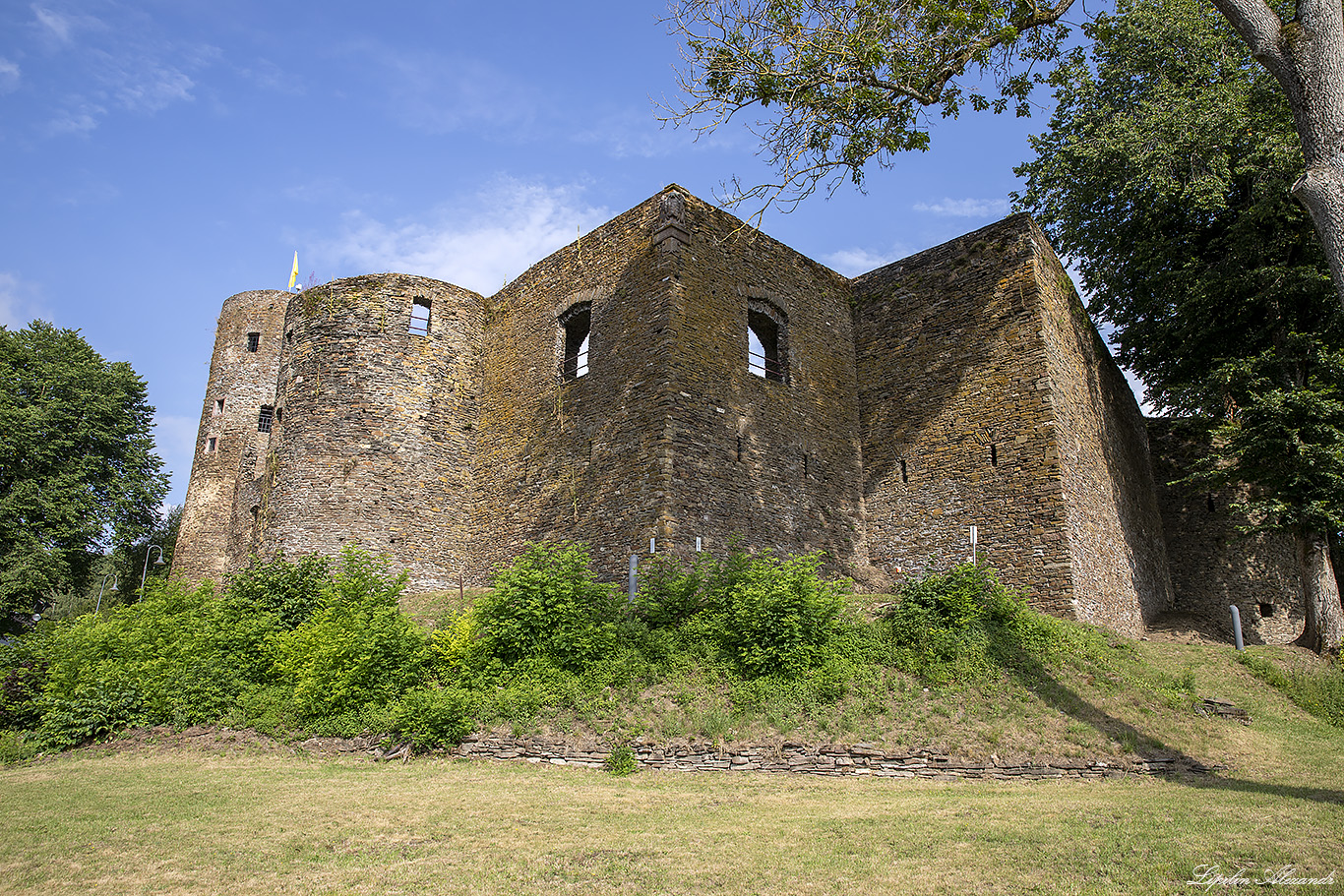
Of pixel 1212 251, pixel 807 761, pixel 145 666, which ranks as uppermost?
pixel 1212 251

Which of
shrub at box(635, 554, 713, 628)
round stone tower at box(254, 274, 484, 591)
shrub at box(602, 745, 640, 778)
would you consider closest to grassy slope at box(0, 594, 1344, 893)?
shrub at box(602, 745, 640, 778)

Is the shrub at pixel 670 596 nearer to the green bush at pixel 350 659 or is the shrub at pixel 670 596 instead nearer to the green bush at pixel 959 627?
the green bush at pixel 959 627

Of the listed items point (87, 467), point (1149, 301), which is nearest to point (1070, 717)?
point (1149, 301)

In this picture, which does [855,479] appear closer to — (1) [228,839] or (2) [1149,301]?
(2) [1149,301]

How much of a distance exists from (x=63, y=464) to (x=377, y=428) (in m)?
13.6

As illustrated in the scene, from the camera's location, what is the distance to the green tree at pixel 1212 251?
12.9m

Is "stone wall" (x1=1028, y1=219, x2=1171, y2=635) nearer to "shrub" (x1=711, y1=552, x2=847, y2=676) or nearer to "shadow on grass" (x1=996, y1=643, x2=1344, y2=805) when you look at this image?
"shadow on grass" (x1=996, y1=643, x2=1344, y2=805)

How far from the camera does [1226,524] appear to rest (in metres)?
18.8

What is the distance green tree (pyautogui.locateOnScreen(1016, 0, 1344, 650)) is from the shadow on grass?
21.1ft

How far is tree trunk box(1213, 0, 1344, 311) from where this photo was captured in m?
5.61

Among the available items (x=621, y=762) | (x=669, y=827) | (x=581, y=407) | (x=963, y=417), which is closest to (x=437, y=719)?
(x=621, y=762)

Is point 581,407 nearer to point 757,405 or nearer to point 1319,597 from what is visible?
point 757,405

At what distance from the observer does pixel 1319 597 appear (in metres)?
13.2

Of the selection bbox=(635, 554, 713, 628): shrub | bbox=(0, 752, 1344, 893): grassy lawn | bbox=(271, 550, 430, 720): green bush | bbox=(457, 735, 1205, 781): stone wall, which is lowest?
bbox=(0, 752, 1344, 893): grassy lawn
